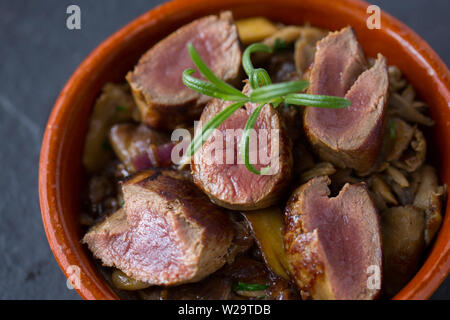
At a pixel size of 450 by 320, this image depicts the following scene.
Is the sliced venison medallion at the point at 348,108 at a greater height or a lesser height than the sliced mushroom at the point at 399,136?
greater

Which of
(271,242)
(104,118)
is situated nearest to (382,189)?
(271,242)

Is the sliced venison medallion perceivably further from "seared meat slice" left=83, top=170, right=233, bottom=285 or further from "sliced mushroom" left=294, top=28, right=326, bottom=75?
"seared meat slice" left=83, top=170, right=233, bottom=285

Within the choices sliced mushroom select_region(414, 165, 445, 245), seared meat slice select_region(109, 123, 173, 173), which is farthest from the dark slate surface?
sliced mushroom select_region(414, 165, 445, 245)

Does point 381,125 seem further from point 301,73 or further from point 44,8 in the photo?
point 44,8

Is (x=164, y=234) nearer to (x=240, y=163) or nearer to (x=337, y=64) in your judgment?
(x=240, y=163)

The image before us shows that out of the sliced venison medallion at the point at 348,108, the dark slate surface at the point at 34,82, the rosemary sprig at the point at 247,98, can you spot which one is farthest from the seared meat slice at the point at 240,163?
the dark slate surface at the point at 34,82

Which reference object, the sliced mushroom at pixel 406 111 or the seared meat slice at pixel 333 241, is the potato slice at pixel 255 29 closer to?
the sliced mushroom at pixel 406 111
